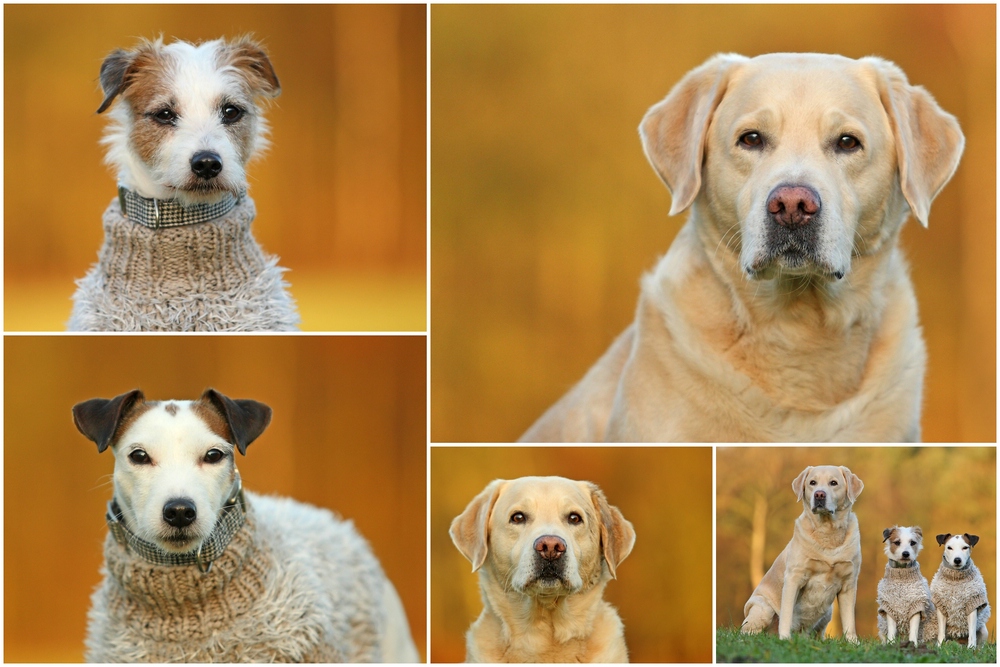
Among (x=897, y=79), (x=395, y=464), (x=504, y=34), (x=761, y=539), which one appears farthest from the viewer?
(x=504, y=34)

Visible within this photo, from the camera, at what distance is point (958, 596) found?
197 inches

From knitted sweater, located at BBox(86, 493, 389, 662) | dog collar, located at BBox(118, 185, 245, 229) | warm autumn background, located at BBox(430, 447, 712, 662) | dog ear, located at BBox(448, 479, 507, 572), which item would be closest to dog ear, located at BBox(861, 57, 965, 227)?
warm autumn background, located at BBox(430, 447, 712, 662)

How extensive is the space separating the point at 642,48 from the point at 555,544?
255cm

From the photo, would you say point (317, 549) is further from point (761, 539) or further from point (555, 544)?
point (761, 539)

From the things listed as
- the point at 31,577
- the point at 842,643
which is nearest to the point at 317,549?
the point at 31,577

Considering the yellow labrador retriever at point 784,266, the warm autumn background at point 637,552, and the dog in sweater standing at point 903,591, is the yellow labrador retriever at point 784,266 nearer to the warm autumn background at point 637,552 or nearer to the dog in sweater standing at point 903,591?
the warm autumn background at point 637,552

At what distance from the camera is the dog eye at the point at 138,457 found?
435 centimetres

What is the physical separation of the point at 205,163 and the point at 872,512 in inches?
117

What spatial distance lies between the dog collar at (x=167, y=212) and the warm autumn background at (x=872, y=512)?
86.3 inches

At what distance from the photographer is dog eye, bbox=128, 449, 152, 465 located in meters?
4.35

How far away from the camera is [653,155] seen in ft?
14.7

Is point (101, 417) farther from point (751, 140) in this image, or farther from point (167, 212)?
point (751, 140)

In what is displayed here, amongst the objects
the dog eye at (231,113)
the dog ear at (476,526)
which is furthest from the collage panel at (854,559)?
the dog eye at (231,113)

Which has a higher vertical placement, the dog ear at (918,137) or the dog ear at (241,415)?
the dog ear at (918,137)
